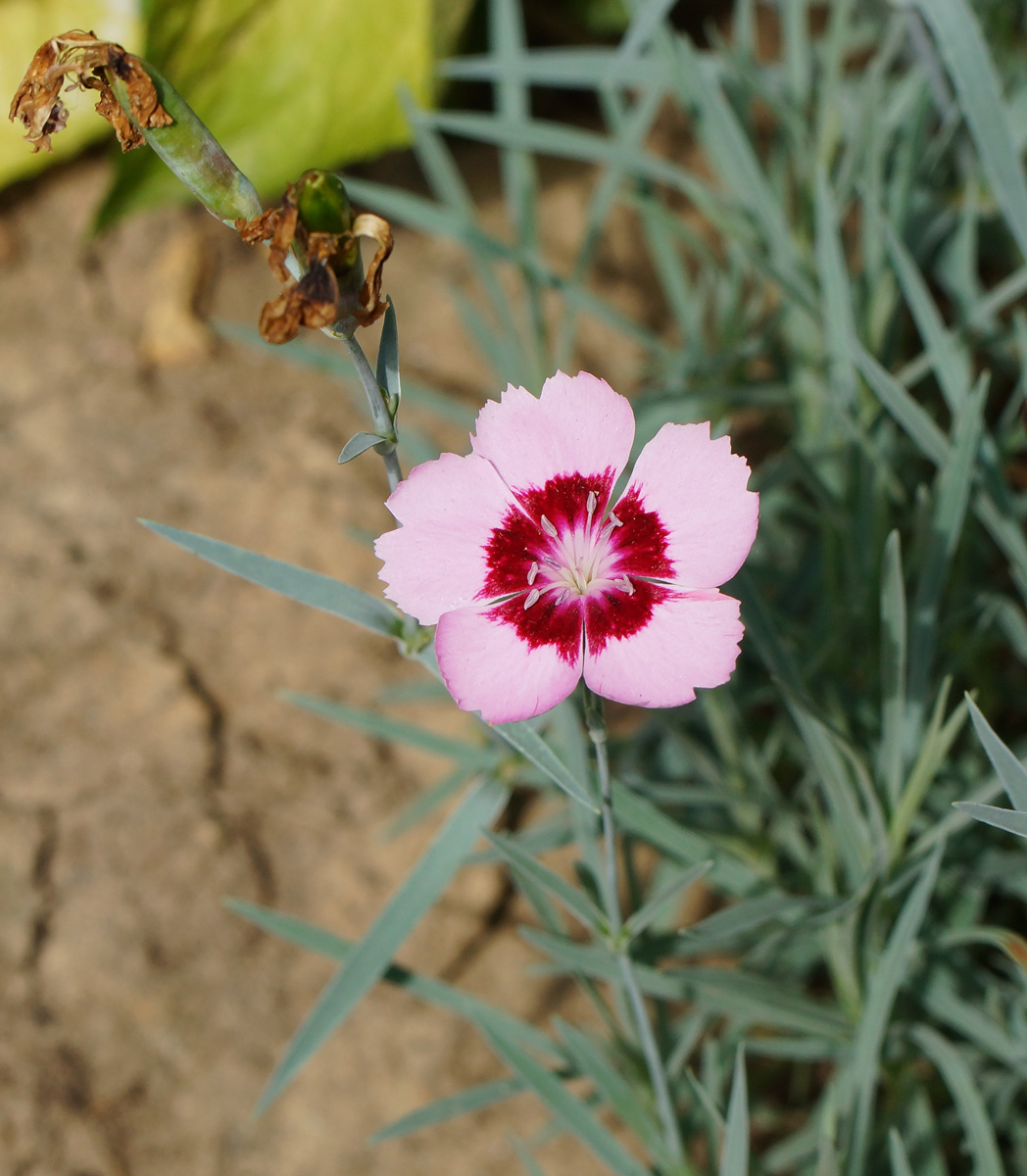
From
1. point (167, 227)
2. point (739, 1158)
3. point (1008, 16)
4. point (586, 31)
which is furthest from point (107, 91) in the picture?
point (586, 31)

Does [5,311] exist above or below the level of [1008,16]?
above

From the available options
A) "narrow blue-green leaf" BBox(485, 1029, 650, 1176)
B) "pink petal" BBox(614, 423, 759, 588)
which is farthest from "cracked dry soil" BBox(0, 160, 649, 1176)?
"pink petal" BBox(614, 423, 759, 588)

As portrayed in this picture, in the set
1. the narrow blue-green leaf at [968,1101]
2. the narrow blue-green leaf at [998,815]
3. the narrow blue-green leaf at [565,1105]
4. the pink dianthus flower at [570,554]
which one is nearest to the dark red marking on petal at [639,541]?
the pink dianthus flower at [570,554]

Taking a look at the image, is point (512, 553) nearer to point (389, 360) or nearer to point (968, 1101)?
point (389, 360)

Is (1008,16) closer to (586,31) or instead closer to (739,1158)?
(586,31)

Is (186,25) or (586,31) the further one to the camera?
(586,31)

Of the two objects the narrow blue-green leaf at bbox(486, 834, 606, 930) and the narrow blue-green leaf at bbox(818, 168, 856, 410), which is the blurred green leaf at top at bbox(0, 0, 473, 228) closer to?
the narrow blue-green leaf at bbox(818, 168, 856, 410)
